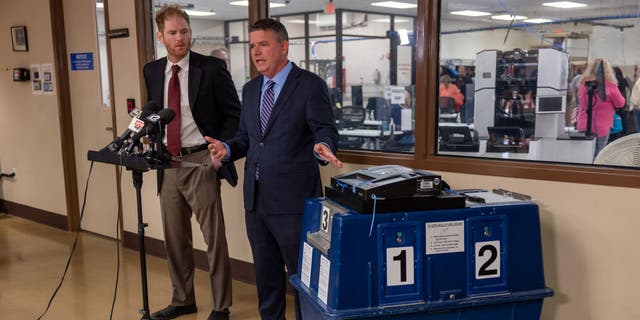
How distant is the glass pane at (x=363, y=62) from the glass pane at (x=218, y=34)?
38 cm

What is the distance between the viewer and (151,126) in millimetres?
2264

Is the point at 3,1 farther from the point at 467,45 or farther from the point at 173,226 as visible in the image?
the point at 467,45

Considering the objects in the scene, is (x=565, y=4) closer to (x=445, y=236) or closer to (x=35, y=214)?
(x=445, y=236)

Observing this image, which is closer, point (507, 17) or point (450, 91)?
point (450, 91)

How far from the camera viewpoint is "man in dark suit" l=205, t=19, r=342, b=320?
7.97 feet

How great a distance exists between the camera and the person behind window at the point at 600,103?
2.51 m

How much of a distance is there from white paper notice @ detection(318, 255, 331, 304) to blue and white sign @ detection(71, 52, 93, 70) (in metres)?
3.43

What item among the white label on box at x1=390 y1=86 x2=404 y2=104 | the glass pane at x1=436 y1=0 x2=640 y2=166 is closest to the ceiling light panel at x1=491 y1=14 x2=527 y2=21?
the glass pane at x1=436 y1=0 x2=640 y2=166

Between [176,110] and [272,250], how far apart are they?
0.90 metres

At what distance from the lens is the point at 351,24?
516cm

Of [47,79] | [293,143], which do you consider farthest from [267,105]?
[47,79]

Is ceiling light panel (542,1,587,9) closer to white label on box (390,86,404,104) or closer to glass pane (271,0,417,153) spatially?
glass pane (271,0,417,153)

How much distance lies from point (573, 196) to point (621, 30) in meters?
0.86

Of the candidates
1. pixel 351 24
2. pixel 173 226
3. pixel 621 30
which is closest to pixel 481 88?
pixel 621 30
